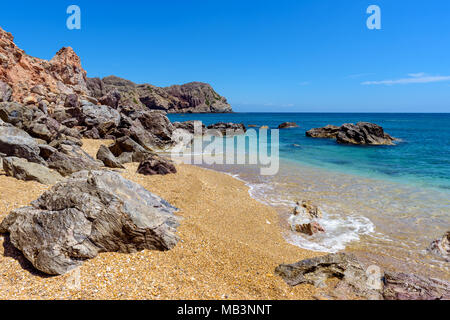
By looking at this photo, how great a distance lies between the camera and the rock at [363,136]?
42.4 meters

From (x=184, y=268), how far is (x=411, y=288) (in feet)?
17.9

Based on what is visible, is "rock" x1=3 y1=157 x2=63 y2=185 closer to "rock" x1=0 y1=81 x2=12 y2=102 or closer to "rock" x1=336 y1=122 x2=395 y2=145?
"rock" x1=0 y1=81 x2=12 y2=102

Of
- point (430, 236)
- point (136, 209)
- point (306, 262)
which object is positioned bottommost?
point (430, 236)

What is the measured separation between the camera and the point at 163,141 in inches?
1249

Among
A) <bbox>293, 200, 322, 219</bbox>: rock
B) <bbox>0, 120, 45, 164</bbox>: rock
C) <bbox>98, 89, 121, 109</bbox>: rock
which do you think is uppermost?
<bbox>98, 89, 121, 109</bbox>: rock

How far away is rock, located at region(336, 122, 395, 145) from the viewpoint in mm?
42375

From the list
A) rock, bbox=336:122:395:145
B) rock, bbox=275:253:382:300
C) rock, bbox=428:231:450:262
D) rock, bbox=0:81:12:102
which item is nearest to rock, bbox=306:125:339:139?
rock, bbox=336:122:395:145

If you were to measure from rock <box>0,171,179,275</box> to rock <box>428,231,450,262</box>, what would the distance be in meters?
8.90

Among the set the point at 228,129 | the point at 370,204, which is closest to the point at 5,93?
the point at 370,204
